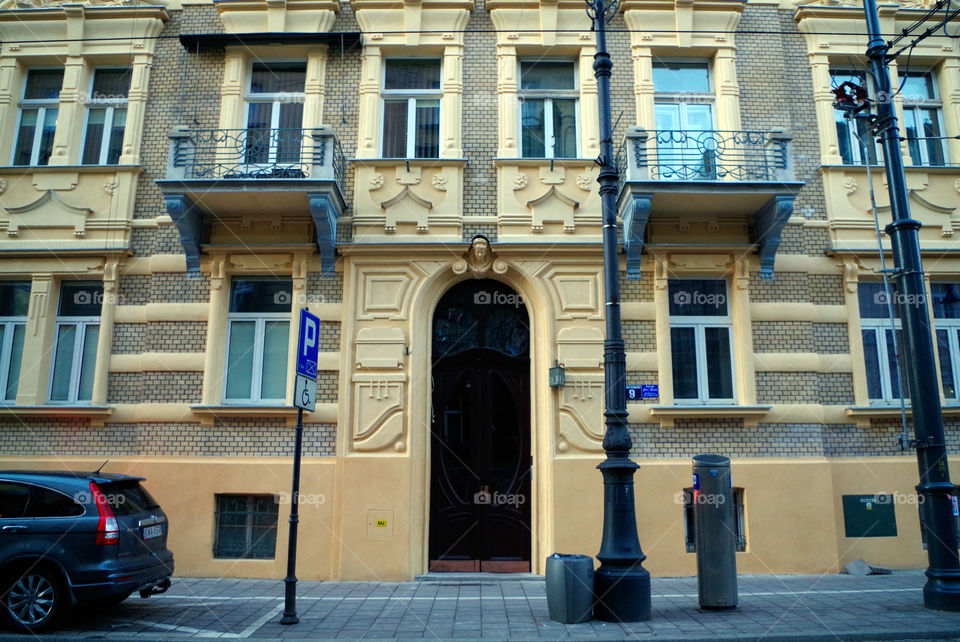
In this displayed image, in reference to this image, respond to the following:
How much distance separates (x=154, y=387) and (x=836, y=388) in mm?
11009

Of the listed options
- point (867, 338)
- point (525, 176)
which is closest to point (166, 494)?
point (525, 176)

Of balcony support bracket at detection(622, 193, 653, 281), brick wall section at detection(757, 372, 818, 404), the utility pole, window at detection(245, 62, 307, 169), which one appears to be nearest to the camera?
the utility pole

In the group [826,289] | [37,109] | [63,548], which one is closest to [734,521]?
[826,289]

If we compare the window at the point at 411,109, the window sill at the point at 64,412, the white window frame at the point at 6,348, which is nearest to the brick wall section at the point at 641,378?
the window at the point at 411,109

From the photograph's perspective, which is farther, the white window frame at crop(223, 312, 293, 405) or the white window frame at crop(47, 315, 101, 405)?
the white window frame at crop(47, 315, 101, 405)

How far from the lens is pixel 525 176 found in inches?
459

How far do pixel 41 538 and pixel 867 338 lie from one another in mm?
12166

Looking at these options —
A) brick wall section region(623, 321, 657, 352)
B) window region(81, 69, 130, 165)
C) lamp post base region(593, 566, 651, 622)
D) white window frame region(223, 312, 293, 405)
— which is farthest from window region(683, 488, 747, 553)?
window region(81, 69, 130, 165)

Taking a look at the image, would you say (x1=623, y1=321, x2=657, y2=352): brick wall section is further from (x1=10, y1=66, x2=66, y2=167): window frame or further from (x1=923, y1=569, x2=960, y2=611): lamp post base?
(x1=10, y1=66, x2=66, y2=167): window frame

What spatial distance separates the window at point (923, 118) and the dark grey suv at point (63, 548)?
13530 mm

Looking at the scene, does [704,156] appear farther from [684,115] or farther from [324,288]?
[324,288]

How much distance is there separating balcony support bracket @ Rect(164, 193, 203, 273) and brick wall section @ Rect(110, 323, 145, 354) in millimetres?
1295

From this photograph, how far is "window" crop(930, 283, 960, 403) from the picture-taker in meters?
11.7

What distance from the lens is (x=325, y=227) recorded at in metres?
11.0
